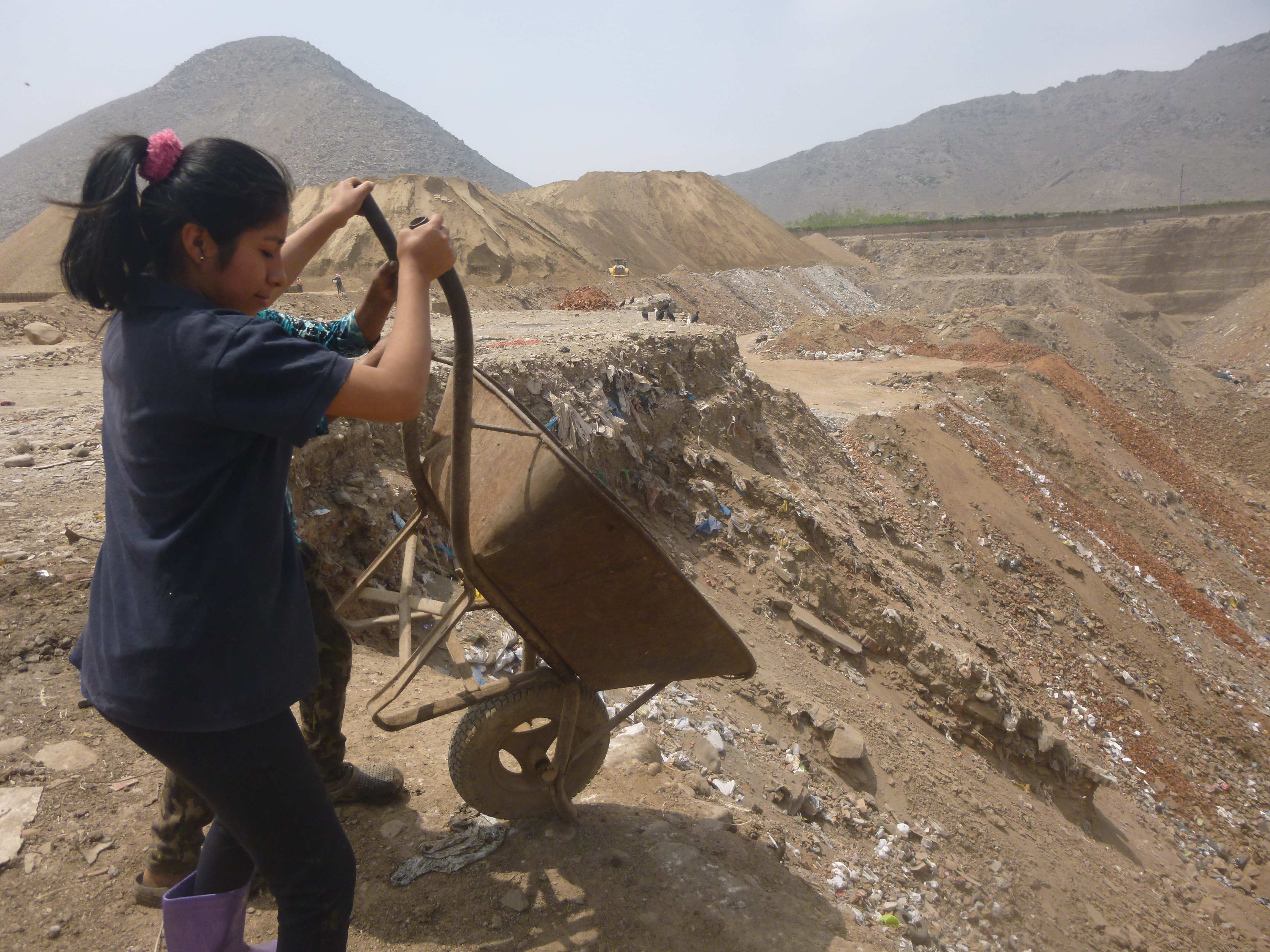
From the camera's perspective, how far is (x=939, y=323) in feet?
69.3

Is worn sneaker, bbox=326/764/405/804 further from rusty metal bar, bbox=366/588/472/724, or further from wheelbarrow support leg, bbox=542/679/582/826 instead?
wheelbarrow support leg, bbox=542/679/582/826

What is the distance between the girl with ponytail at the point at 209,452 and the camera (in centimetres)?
117

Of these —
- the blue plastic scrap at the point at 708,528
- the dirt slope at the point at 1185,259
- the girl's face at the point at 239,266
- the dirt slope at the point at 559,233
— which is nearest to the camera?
the girl's face at the point at 239,266

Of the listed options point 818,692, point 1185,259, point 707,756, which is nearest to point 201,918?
point 707,756

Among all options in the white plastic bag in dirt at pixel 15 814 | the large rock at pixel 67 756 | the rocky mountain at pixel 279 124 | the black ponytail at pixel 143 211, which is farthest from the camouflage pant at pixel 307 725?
the rocky mountain at pixel 279 124

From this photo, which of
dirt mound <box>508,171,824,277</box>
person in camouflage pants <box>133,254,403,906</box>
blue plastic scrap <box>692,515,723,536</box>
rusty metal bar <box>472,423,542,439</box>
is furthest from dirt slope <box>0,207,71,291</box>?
rusty metal bar <box>472,423,542,439</box>

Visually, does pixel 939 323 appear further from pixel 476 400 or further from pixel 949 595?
pixel 476 400

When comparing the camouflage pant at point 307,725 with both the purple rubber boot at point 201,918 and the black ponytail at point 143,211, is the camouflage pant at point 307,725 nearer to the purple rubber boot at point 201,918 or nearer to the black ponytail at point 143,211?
the purple rubber boot at point 201,918

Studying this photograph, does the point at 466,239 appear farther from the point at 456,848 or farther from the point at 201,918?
the point at 201,918

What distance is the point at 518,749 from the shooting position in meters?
2.51

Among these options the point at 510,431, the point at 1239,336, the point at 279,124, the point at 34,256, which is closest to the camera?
the point at 510,431

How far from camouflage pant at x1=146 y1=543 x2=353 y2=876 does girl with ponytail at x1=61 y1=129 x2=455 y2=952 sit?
1.79 ft

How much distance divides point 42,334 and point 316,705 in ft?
32.0

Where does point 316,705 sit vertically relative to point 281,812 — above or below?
below
